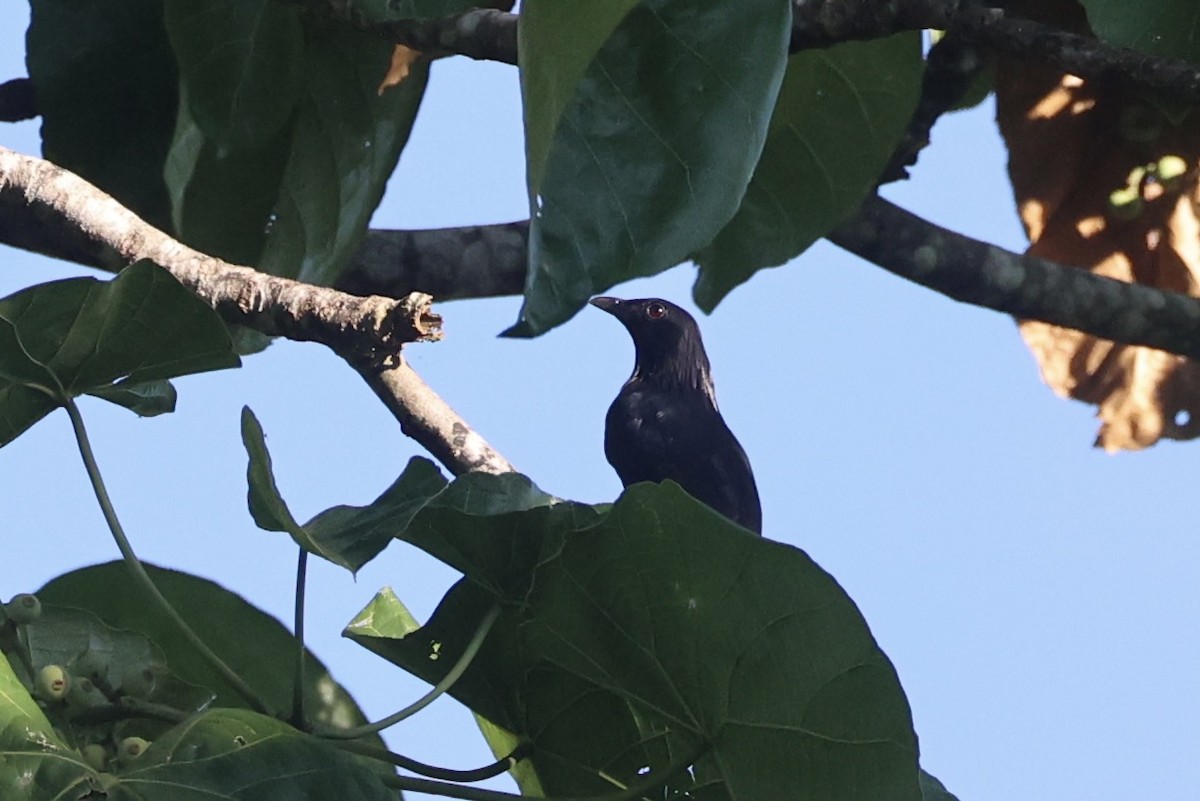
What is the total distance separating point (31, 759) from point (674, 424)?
255 centimetres

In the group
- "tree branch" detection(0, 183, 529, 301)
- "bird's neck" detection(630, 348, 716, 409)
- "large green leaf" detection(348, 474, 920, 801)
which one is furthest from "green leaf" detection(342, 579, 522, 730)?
"bird's neck" detection(630, 348, 716, 409)

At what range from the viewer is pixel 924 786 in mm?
1247

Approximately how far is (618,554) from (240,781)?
0.32 meters

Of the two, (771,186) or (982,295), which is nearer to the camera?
(771,186)

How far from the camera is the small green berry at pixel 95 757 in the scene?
927 millimetres

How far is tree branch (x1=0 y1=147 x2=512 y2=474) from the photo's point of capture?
1204 mm

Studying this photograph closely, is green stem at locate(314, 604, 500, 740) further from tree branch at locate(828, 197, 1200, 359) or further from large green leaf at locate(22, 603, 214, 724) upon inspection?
tree branch at locate(828, 197, 1200, 359)

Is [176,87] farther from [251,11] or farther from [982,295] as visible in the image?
[982,295]

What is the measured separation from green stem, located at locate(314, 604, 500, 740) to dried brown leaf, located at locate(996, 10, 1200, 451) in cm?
123

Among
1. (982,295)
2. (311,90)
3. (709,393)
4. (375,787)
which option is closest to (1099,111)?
(982,295)

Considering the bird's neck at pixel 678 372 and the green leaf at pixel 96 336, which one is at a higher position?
the bird's neck at pixel 678 372

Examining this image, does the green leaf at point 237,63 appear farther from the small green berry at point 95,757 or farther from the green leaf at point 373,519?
the small green berry at point 95,757

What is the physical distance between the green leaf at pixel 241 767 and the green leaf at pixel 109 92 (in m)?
0.93

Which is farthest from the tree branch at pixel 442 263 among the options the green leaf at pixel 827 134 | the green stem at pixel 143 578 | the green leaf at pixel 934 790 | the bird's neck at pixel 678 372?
the bird's neck at pixel 678 372
